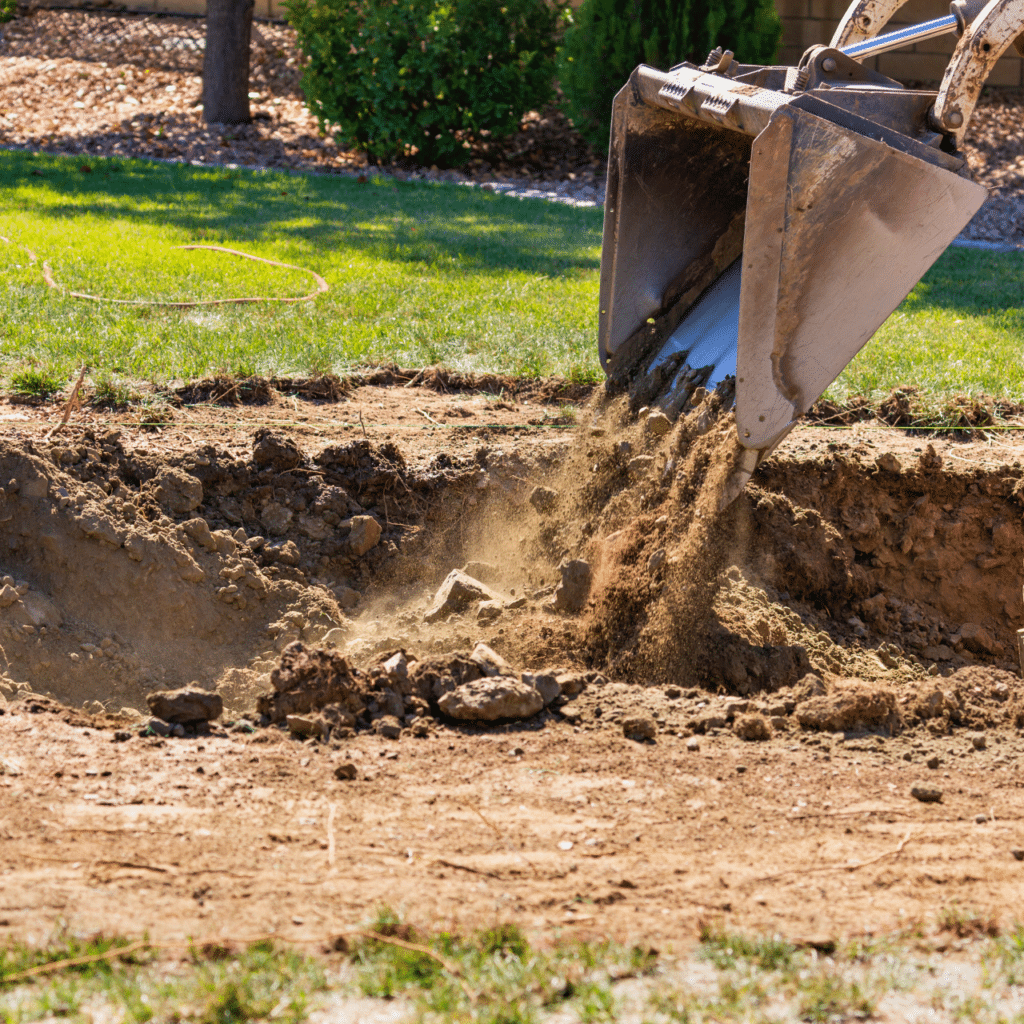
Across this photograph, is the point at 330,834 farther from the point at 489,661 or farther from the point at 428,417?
the point at 428,417

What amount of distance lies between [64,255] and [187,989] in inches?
284

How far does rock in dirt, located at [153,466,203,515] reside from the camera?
4.19 m

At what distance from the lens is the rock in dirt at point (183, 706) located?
302cm

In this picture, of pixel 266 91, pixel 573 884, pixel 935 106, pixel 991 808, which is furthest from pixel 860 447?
pixel 266 91

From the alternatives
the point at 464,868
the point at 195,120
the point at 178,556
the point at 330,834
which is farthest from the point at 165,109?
the point at 464,868

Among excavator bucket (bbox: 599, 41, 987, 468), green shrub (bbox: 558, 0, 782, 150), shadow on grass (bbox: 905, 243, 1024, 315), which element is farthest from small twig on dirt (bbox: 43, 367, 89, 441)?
green shrub (bbox: 558, 0, 782, 150)

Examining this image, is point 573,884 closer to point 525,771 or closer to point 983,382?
point 525,771

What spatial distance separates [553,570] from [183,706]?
1.63 metres

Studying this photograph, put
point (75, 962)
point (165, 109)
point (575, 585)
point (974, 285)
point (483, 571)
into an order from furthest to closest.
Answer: point (165, 109) < point (974, 285) < point (483, 571) < point (575, 585) < point (75, 962)

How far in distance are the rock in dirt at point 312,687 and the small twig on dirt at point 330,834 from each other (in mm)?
506

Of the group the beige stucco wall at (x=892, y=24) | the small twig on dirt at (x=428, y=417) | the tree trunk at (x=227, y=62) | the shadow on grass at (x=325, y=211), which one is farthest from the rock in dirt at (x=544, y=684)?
the beige stucco wall at (x=892, y=24)

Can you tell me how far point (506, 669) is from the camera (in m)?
3.22

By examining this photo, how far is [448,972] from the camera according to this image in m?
2.02

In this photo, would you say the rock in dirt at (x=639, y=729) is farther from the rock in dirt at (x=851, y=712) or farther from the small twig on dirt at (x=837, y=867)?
the small twig on dirt at (x=837, y=867)
